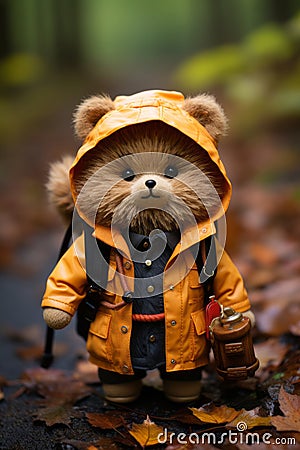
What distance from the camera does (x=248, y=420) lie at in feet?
7.29

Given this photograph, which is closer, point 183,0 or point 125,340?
point 125,340

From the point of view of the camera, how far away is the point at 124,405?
103 inches

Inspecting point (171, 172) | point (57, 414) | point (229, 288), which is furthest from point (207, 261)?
point (57, 414)

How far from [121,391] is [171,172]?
3.51 feet

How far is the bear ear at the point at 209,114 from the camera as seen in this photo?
2.47m

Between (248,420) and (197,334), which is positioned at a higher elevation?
(197,334)

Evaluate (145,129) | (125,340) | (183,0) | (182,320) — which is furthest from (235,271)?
(183,0)

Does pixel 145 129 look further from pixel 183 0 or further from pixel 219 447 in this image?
pixel 183 0

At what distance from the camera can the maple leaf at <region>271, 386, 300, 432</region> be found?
6.81 ft

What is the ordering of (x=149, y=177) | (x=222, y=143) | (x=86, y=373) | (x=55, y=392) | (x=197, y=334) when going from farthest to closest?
(x=222, y=143)
(x=86, y=373)
(x=55, y=392)
(x=197, y=334)
(x=149, y=177)

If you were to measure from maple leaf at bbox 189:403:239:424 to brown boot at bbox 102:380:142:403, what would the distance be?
389 mm

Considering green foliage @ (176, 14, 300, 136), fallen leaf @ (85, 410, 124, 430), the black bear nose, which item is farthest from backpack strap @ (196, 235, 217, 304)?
green foliage @ (176, 14, 300, 136)

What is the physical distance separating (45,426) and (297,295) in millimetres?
1755

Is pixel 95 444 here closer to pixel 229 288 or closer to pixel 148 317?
pixel 148 317
